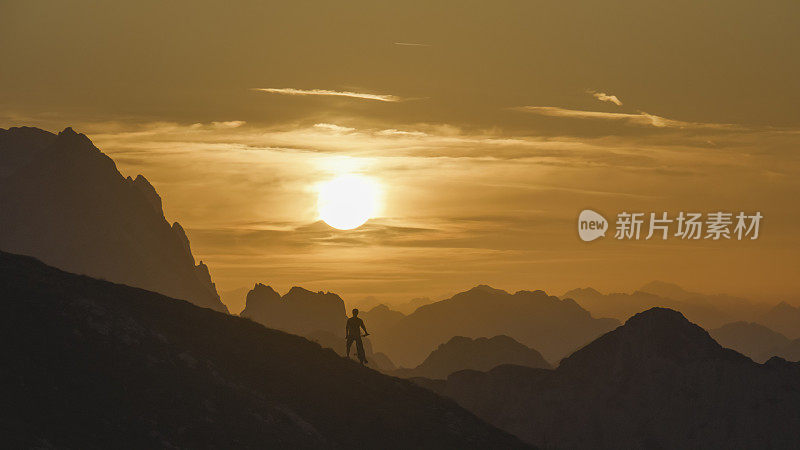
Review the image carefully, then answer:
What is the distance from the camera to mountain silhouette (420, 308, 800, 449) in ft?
349

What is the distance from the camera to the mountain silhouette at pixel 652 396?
4193 inches

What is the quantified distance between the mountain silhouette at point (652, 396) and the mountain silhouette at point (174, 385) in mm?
68651

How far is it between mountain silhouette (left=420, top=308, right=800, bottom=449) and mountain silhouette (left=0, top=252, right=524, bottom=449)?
6865 centimetres

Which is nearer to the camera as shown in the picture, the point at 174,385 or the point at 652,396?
the point at 174,385

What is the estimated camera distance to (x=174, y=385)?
113ft

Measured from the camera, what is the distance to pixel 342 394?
1566 inches

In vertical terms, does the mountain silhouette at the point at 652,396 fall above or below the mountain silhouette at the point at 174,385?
below

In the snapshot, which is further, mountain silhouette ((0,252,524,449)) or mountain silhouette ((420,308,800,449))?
mountain silhouette ((420,308,800,449))

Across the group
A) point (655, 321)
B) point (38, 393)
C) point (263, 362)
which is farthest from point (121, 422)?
point (655, 321)

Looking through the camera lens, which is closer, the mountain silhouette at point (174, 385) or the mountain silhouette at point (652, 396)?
the mountain silhouette at point (174, 385)

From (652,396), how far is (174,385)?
9325 cm

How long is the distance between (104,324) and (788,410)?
90.7m

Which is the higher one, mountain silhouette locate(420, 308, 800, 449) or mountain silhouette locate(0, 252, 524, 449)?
mountain silhouette locate(0, 252, 524, 449)

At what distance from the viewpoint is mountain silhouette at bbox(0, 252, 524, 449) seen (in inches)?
1193
